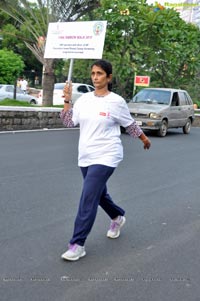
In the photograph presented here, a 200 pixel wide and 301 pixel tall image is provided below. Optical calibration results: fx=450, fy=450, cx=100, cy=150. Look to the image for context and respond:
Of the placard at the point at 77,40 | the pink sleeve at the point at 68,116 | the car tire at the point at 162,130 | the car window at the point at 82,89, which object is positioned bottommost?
the car tire at the point at 162,130

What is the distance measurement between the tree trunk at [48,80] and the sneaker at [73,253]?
13.7 metres

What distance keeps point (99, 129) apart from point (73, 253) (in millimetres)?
1135

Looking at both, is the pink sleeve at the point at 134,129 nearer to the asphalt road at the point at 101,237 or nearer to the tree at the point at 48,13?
the asphalt road at the point at 101,237

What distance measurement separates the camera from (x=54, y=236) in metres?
4.61

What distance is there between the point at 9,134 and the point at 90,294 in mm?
9588

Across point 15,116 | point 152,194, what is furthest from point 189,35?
point 152,194

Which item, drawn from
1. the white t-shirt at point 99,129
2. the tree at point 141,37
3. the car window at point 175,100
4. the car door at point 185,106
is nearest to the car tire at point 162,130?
the car window at point 175,100

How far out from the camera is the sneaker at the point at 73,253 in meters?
4.01

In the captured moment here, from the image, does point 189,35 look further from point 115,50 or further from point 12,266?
point 12,266

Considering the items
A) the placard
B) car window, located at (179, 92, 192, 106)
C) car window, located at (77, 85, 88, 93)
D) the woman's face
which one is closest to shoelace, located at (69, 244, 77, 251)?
the woman's face

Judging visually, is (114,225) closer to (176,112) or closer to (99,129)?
(99,129)

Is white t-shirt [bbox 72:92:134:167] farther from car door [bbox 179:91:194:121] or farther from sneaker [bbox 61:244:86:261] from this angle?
car door [bbox 179:91:194:121]

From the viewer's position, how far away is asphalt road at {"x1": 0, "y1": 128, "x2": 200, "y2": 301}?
139 inches

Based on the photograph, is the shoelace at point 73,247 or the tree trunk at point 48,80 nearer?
the shoelace at point 73,247
